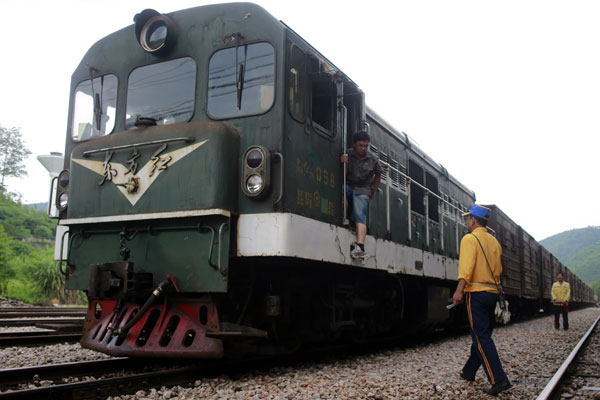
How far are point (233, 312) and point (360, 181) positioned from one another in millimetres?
2036

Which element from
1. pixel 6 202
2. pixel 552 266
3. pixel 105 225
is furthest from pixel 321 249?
pixel 6 202

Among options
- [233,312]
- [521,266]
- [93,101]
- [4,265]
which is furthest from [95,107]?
[4,265]

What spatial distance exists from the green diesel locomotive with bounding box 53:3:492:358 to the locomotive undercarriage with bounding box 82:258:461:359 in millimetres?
15

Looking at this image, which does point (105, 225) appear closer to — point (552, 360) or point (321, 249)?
point (321, 249)

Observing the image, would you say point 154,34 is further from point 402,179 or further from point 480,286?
point 402,179

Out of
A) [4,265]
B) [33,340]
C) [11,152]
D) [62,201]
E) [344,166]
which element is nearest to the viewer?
[344,166]

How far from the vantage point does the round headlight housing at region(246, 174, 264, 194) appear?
187 inches

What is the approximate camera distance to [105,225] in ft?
17.5

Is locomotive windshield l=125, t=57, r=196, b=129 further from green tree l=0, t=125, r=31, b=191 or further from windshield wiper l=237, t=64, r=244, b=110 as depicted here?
green tree l=0, t=125, r=31, b=191

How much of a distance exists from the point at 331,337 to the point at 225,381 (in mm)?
1722

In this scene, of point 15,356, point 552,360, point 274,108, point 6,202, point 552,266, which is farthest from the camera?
point 6,202

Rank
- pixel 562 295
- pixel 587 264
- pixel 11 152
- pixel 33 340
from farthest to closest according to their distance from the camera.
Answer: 1. pixel 587 264
2. pixel 11 152
3. pixel 562 295
4. pixel 33 340

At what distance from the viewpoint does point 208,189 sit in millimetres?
4727

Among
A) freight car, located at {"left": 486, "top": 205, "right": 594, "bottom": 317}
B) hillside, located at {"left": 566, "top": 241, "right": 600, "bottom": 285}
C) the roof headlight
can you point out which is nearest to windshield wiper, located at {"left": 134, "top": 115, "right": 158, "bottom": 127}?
the roof headlight
